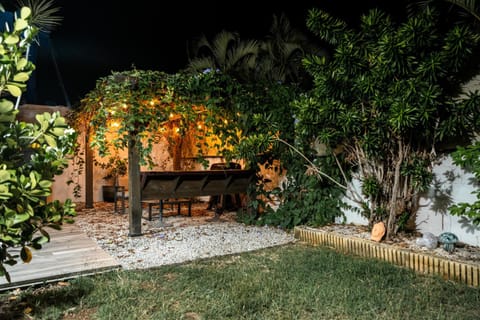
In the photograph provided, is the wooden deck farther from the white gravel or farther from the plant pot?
the plant pot

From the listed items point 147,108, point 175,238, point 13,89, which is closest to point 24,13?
point 13,89

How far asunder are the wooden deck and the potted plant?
4286 millimetres

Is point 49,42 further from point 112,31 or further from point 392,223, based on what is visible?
point 392,223

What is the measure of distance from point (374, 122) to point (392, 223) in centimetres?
135

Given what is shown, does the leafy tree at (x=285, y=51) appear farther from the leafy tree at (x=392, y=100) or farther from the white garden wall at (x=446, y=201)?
the white garden wall at (x=446, y=201)

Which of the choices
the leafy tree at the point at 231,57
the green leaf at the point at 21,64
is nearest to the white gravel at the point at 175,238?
the green leaf at the point at 21,64

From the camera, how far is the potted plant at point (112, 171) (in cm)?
894

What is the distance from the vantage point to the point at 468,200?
4.01 meters

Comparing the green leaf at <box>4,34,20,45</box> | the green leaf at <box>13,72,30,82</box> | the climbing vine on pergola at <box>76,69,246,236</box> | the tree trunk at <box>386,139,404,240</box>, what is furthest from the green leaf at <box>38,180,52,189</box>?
the tree trunk at <box>386,139,404,240</box>

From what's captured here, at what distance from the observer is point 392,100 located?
3764 mm

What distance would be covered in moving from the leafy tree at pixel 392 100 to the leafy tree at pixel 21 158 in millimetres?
3005

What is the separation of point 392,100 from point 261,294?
8.53ft

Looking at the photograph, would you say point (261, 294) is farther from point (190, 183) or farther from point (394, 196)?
point (190, 183)

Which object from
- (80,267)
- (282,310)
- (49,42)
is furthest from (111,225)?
(49,42)
